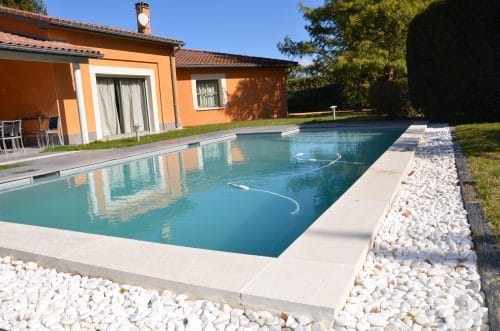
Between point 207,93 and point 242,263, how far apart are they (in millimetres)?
19306

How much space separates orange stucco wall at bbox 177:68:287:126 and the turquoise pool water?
31.4 ft

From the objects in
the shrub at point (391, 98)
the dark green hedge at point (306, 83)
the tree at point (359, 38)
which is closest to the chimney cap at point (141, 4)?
the tree at point (359, 38)

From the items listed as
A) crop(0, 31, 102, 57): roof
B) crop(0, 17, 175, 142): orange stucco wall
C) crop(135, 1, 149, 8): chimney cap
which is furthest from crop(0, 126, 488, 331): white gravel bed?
crop(135, 1, 149, 8): chimney cap

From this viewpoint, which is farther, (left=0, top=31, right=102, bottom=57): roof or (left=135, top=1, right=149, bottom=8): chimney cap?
(left=135, top=1, right=149, bottom=8): chimney cap

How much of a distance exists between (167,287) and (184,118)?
1853cm

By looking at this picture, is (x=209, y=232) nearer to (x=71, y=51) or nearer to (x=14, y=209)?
(x=14, y=209)

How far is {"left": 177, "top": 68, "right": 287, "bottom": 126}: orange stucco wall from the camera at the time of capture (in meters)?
20.9

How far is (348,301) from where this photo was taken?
268 centimetres

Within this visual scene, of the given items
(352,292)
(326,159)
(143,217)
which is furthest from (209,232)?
(326,159)

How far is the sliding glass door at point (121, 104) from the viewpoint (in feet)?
52.0

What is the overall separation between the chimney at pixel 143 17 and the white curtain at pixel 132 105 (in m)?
3.65

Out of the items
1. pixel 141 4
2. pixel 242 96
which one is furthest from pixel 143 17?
pixel 242 96

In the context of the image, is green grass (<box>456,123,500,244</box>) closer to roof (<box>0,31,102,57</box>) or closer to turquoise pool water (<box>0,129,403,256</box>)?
turquoise pool water (<box>0,129,403,256</box>)

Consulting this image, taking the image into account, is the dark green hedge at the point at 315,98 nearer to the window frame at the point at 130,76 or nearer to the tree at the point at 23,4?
the window frame at the point at 130,76
